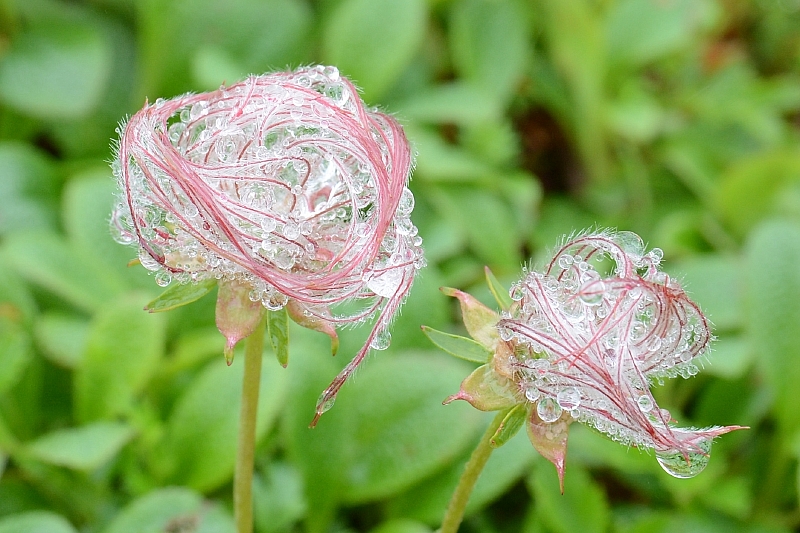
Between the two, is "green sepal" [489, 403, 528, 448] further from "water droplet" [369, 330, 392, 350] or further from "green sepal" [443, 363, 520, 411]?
"water droplet" [369, 330, 392, 350]

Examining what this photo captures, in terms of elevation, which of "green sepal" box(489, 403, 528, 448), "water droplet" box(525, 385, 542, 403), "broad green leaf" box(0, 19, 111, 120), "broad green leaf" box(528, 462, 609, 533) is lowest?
"broad green leaf" box(528, 462, 609, 533)

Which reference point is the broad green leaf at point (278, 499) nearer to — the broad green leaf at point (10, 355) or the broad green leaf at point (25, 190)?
the broad green leaf at point (10, 355)

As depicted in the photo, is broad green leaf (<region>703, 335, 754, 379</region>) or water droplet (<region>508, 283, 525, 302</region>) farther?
broad green leaf (<region>703, 335, 754, 379</region>)

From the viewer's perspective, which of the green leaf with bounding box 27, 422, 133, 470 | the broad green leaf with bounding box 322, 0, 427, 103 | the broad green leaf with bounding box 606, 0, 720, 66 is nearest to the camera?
the green leaf with bounding box 27, 422, 133, 470

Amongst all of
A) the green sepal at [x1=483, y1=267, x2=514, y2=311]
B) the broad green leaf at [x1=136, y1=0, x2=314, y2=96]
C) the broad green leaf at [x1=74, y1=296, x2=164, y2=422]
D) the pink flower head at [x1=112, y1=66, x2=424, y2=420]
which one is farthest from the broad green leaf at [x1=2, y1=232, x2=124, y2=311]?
the green sepal at [x1=483, y1=267, x2=514, y2=311]

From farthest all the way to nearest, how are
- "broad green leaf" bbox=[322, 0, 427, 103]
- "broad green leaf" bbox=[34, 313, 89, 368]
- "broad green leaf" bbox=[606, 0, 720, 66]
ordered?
"broad green leaf" bbox=[606, 0, 720, 66]
"broad green leaf" bbox=[322, 0, 427, 103]
"broad green leaf" bbox=[34, 313, 89, 368]

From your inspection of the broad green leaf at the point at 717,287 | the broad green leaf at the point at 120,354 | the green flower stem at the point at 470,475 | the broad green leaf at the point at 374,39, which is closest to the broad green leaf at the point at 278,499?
the broad green leaf at the point at 120,354

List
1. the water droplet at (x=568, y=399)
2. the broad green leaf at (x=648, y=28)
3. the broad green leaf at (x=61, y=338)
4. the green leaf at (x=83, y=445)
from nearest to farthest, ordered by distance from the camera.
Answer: the water droplet at (x=568, y=399)
the green leaf at (x=83, y=445)
the broad green leaf at (x=61, y=338)
the broad green leaf at (x=648, y=28)

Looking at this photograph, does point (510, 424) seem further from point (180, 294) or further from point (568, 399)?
point (180, 294)
